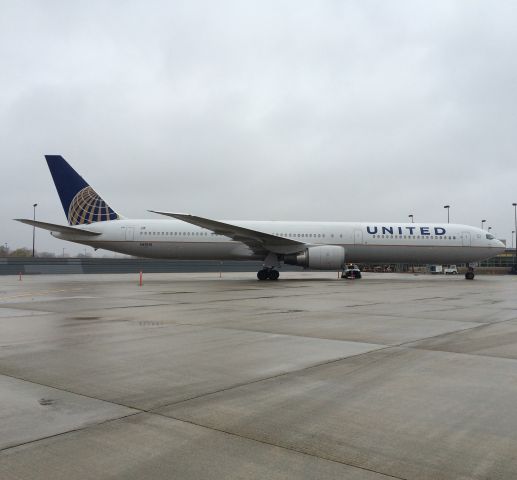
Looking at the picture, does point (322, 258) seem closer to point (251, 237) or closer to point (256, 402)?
point (251, 237)

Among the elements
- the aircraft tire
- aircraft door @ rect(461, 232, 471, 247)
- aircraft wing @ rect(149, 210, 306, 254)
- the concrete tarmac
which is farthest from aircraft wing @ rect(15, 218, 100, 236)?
aircraft door @ rect(461, 232, 471, 247)

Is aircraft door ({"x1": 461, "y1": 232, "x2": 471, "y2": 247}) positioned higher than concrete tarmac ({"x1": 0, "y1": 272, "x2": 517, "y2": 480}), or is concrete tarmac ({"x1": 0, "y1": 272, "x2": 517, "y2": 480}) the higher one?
aircraft door ({"x1": 461, "y1": 232, "x2": 471, "y2": 247})

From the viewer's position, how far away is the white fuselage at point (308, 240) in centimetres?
2556

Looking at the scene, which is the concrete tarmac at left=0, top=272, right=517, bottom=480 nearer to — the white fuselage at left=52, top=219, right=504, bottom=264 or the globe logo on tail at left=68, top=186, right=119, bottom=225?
the white fuselage at left=52, top=219, right=504, bottom=264

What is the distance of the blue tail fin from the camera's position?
2594 centimetres

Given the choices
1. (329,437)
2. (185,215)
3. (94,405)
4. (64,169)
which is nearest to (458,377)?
(329,437)

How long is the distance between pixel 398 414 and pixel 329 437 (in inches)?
31.0

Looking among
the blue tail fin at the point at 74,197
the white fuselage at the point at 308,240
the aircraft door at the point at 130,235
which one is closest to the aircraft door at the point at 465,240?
the white fuselage at the point at 308,240

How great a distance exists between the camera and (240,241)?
24875 mm

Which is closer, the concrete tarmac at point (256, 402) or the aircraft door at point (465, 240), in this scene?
the concrete tarmac at point (256, 402)

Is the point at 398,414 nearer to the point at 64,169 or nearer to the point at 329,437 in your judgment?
the point at 329,437

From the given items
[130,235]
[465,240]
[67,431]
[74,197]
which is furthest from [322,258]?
[67,431]

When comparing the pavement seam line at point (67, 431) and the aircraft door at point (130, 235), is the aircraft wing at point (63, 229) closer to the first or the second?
the aircraft door at point (130, 235)

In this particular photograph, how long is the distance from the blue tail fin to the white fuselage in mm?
786
